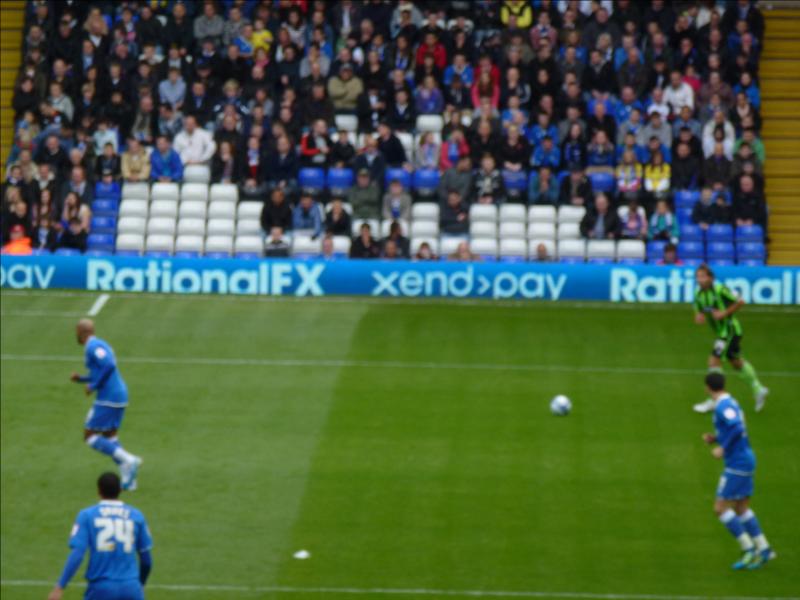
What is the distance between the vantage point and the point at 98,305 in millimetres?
29812

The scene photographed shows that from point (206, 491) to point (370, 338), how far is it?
661 cm

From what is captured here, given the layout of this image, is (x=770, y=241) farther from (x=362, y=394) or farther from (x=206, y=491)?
(x=206, y=491)

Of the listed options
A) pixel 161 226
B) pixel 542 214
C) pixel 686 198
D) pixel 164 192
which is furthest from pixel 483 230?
pixel 164 192

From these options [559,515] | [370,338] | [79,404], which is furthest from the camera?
[370,338]

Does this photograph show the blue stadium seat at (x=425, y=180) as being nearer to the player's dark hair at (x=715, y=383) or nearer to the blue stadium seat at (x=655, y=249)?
the blue stadium seat at (x=655, y=249)

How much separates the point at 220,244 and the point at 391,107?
15.6 ft

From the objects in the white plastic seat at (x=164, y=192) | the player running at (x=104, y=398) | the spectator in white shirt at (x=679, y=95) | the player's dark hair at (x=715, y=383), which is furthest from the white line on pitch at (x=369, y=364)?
the spectator in white shirt at (x=679, y=95)

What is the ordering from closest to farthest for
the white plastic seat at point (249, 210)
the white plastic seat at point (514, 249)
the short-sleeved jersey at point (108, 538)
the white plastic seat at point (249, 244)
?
the short-sleeved jersey at point (108, 538)
the white plastic seat at point (514, 249)
the white plastic seat at point (249, 244)
the white plastic seat at point (249, 210)

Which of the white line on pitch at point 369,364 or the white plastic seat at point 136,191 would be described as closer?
the white line on pitch at point 369,364

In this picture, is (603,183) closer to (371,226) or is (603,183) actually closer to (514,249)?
(514,249)

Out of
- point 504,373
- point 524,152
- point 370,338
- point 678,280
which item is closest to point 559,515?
point 504,373

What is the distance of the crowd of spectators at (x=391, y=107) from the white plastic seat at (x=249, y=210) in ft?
1.13

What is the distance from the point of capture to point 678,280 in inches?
1171

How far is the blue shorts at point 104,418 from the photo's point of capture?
2109cm
